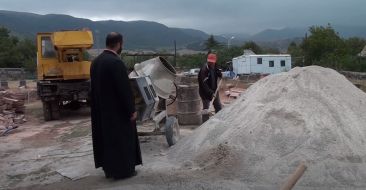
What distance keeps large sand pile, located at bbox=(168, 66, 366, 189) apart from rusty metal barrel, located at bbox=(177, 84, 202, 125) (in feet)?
12.5

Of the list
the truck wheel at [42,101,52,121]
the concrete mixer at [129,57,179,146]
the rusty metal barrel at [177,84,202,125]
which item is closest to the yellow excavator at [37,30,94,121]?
the truck wheel at [42,101,52,121]

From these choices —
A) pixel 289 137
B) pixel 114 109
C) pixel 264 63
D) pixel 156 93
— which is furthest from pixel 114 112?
pixel 264 63

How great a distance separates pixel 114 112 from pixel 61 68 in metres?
10.8

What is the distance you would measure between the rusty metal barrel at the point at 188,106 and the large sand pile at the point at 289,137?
380 centimetres

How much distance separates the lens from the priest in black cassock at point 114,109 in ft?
22.6

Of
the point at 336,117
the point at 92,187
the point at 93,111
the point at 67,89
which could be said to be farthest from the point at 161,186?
the point at 67,89

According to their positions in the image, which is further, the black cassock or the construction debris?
the construction debris

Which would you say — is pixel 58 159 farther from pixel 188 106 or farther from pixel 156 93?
pixel 188 106

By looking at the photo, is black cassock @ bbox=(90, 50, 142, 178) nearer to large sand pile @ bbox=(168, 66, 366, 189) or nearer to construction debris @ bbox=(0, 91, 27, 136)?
large sand pile @ bbox=(168, 66, 366, 189)

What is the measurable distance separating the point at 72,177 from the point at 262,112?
303cm

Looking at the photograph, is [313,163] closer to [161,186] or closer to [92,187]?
[161,186]

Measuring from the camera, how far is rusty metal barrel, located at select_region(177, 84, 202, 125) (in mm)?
13133

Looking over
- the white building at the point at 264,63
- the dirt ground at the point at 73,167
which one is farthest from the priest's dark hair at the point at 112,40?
the white building at the point at 264,63

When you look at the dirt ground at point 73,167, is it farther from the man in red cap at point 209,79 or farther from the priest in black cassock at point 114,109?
the man in red cap at point 209,79
